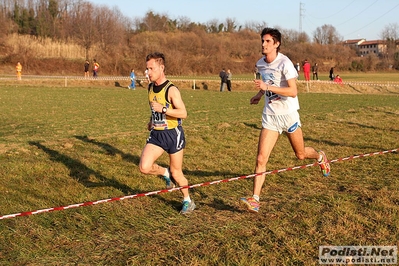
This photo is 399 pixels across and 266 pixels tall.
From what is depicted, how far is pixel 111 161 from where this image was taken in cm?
933

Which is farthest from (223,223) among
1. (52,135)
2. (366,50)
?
(366,50)

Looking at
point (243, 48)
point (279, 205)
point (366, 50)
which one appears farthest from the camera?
point (366, 50)

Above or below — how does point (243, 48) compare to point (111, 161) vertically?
above

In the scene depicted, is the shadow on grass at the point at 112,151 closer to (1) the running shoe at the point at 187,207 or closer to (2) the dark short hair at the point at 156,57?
(1) the running shoe at the point at 187,207

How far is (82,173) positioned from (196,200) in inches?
98.3

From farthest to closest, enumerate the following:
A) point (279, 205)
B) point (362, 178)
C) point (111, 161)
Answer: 1. point (111, 161)
2. point (362, 178)
3. point (279, 205)

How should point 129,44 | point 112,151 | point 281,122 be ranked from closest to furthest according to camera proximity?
1. point 281,122
2. point 112,151
3. point 129,44

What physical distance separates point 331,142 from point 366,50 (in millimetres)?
179375

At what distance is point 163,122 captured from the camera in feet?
19.5

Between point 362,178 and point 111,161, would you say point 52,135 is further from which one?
point 362,178

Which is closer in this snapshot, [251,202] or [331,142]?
[251,202]
